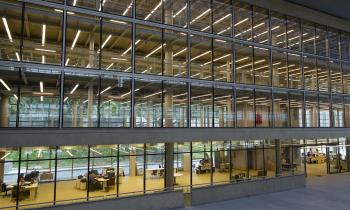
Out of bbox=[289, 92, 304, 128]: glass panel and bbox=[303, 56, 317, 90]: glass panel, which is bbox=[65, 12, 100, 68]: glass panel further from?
bbox=[303, 56, 317, 90]: glass panel

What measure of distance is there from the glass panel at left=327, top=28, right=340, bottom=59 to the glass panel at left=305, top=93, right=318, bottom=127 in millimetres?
3762

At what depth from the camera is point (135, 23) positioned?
13094 millimetres

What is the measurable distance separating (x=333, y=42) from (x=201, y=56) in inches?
399

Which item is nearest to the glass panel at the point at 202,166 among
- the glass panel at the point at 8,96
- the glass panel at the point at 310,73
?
the glass panel at the point at 310,73

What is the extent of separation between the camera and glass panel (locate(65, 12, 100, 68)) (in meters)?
13.1

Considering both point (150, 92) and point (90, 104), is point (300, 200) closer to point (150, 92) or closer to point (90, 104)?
point (150, 92)

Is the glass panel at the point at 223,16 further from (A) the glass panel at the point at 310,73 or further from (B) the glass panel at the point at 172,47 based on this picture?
(A) the glass panel at the point at 310,73

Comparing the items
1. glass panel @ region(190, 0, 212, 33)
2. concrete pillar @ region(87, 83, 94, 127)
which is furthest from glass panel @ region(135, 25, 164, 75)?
concrete pillar @ region(87, 83, 94, 127)

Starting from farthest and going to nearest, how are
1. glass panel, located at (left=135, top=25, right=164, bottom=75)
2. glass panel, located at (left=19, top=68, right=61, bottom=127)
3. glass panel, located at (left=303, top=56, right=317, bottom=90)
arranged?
glass panel, located at (left=303, top=56, right=317, bottom=90), glass panel, located at (left=135, top=25, right=164, bottom=75), glass panel, located at (left=19, top=68, right=61, bottom=127)

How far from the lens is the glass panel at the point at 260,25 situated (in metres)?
17.9

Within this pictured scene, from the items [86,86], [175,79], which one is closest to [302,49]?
[175,79]

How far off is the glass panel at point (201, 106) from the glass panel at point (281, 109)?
4172 millimetres

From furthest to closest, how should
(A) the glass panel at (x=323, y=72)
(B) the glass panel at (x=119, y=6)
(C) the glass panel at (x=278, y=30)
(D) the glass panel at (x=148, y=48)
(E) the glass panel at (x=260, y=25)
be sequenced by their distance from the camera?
(A) the glass panel at (x=323, y=72) → (C) the glass panel at (x=278, y=30) → (E) the glass panel at (x=260, y=25) → (D) the glass panel at (x=148, y=48) → (B) the glass panel at (x=119, y=6)

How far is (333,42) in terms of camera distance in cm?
2147
